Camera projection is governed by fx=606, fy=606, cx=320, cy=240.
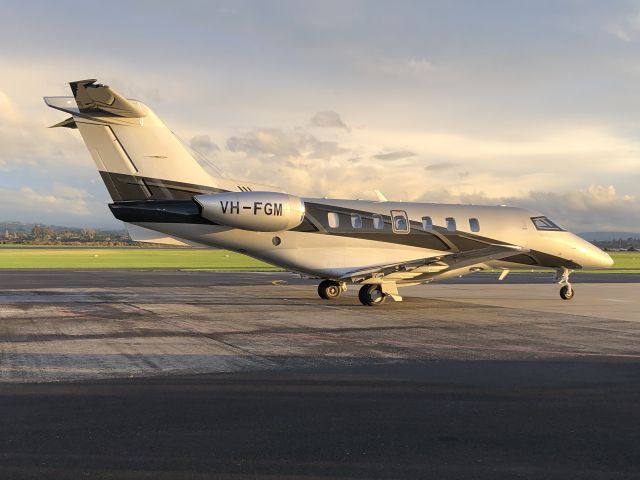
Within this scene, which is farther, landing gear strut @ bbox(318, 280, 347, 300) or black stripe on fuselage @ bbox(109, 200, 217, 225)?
landing gear strut @ bbox(318, 280, 347, 300)

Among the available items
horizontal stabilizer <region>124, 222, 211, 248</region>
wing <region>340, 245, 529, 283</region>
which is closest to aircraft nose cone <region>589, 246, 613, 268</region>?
wing <region>340, 245, 529, 283</region>

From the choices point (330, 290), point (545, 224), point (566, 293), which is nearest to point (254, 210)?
point (330, 290)

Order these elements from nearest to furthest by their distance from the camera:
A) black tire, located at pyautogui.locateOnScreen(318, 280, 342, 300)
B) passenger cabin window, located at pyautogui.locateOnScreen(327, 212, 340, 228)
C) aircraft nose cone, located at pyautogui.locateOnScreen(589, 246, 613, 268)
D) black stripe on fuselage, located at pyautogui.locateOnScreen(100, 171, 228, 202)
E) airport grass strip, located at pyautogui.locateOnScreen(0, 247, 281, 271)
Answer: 1. black stripe on fuselage, located at pyautogui.locateOnScreen(100, 171, 228, 202)
2. passenger cabin window, located at pyautogui.locateOnScreen(327, 212, 340, 228)
3. black tire, located at pyautogui.locateOnScreen(318, 280, 342, 300)
4. aircraft nose cone, located at pyautogui.locateOnScreen(589, 246, 613, 268)
5. airport grass strip, located at pyautogui.locateOnScreen(0, 247, 281, 271)

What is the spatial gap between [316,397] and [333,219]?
1229 cm

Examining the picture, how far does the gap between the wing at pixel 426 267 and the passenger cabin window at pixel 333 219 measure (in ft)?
5.30

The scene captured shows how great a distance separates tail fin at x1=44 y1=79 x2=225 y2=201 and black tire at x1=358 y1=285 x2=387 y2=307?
231 inches

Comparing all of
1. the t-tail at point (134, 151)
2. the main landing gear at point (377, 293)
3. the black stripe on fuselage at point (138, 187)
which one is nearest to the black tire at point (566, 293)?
the main landing gear at point (377, 293)

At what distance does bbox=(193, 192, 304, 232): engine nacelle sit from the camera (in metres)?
16.8

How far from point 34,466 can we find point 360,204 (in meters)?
15.8

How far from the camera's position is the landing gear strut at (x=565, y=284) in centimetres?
2234

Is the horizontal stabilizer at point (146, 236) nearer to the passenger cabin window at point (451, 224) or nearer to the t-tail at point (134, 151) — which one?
the t-tail at point (134, 151)

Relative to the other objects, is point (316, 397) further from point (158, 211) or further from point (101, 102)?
point (101, 102)

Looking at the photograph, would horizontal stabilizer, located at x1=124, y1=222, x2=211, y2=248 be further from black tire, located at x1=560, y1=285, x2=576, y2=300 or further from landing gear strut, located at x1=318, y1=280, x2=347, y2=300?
black tire, located at x1=560, y1=285, x2=576, y2=300

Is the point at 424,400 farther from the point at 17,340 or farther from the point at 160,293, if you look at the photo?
the point at 160,293
